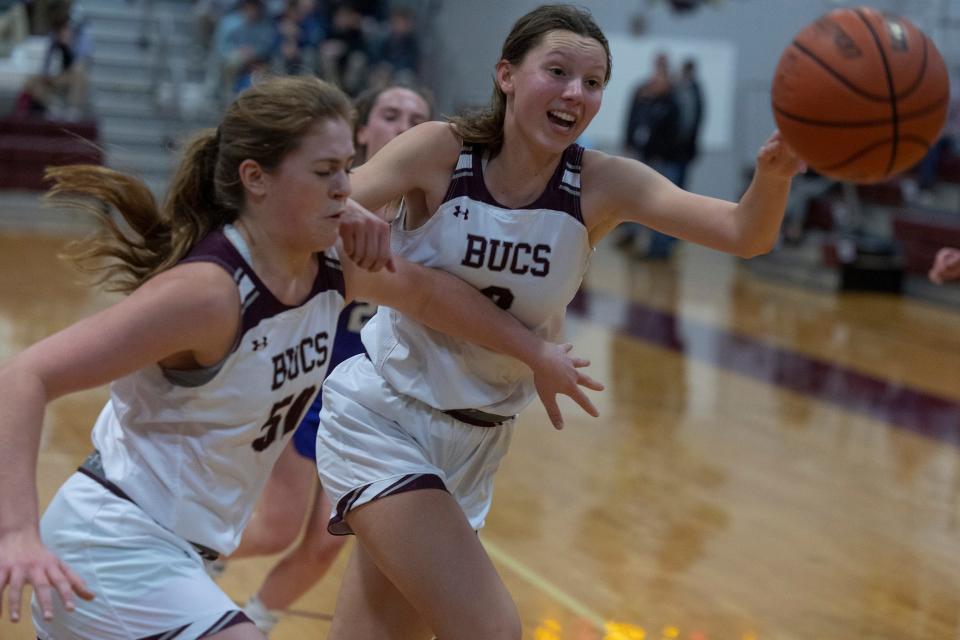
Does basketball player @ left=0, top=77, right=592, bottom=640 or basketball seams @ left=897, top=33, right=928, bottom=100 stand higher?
basketball seams @ left=897, top=33, right=928, bottom=100

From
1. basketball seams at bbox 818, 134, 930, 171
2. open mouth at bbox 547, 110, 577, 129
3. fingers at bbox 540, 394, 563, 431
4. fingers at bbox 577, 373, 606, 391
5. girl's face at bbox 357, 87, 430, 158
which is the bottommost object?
fingers at bbox 540, 394, 563, 431

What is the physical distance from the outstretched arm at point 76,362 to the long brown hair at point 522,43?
0.93 metres

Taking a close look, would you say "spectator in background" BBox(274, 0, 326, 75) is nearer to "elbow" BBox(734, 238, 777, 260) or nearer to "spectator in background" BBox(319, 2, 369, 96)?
"spectator in background" BBox(319, 2, 369, 96)

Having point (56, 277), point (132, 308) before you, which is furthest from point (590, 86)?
point (56, 277)

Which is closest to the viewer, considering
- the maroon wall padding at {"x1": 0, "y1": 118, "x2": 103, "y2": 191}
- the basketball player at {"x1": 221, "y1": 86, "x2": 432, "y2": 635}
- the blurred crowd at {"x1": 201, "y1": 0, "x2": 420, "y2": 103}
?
the basketball player at {"x1": 221, "y1": 86, "x2": 432, "y2": 635}

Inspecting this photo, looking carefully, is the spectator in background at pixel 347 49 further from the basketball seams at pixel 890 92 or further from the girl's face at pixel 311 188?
the girl's face at pixel 311 188

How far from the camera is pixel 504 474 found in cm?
645

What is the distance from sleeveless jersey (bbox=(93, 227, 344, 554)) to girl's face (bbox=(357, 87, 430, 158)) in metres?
2.04

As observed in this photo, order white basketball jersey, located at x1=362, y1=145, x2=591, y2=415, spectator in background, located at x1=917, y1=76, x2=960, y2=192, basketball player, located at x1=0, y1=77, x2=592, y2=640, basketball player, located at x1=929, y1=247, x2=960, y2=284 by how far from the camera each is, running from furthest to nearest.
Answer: spectator in background, located at x1=917, y1=76, x2=960, y2=192 < basketball player, located at x1=929, y1=247, x2=960, y2=284 < white basketball jersey, located at x1=362, y1=145, x2=591, y2=415 < basketball player, located at x1=0, y1=77, x2=592, y2=640

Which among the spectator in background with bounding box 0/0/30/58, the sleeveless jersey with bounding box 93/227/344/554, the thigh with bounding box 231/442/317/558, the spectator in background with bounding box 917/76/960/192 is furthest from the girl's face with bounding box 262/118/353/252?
A: the spectator in background with bounding box 0/0/30/58

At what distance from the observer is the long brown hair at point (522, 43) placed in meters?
3.09

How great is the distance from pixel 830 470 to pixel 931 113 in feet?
13.5

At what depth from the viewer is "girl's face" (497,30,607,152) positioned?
9.95 feet

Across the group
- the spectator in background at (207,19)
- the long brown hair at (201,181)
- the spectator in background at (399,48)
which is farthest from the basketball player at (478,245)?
the spectator in background at (207,19)
